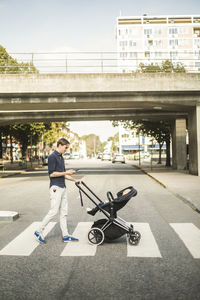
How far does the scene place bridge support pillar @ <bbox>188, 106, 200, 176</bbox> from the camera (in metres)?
21.1

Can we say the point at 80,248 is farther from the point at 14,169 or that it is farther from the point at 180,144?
the point at 14,169

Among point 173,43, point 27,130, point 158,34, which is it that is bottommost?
point 27,130

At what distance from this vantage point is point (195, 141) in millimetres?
21422

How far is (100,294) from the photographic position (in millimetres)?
3662

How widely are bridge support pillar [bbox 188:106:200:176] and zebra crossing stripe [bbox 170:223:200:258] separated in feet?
47.6

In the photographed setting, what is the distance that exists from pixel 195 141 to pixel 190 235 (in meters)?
15.9

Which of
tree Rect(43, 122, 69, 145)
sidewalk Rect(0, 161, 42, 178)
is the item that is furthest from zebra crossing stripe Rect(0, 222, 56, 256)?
tree Rect(43, 122, 69, 145)

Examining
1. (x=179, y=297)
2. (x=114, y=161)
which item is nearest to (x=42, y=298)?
(x=179, y=297)

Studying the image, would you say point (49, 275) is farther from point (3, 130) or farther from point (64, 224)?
point (3, 130)

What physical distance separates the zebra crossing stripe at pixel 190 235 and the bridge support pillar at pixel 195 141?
47.6 feet

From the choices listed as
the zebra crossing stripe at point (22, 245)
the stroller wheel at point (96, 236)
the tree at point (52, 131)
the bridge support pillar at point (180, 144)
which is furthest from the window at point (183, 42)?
the stroller wheel at point (96, 236)

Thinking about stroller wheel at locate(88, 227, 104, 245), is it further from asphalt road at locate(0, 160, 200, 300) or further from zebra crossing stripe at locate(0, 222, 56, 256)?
zebra crossing stripe at locate(0, 222, 56, 256)

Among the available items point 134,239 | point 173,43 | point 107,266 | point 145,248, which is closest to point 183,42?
point 173,43

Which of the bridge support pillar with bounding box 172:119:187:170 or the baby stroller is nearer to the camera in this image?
the baby stroller
